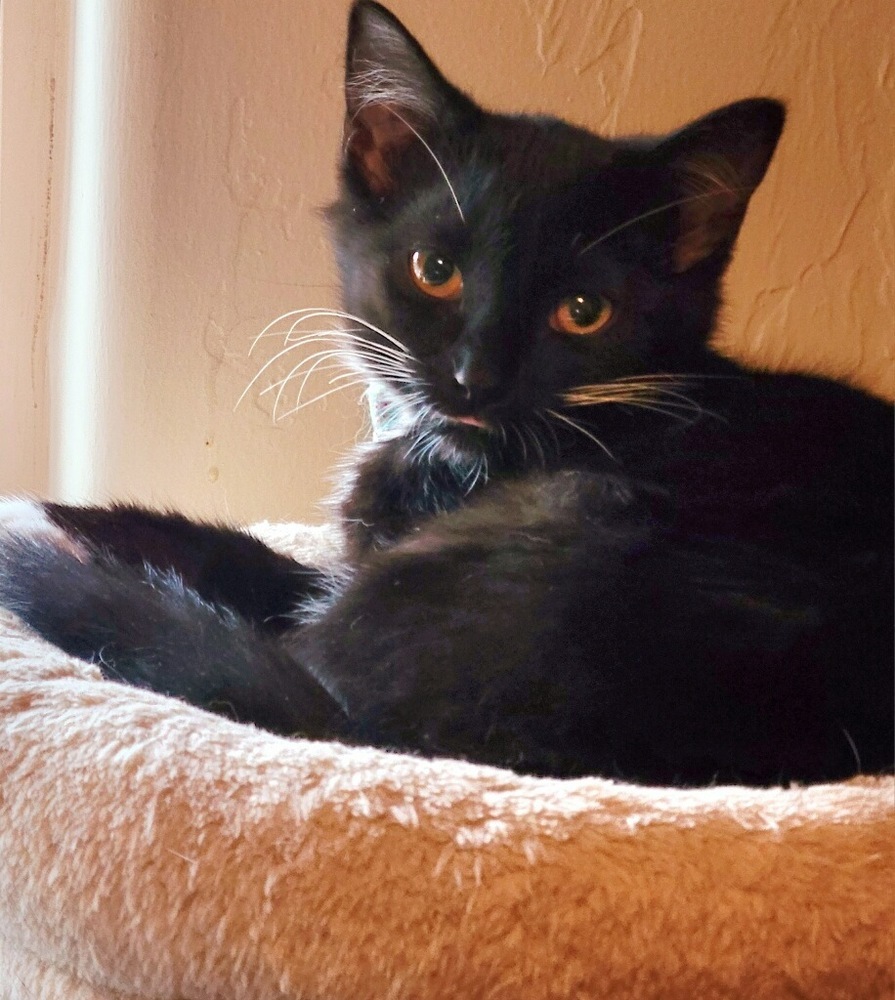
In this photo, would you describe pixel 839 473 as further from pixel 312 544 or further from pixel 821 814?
pixel 312 544

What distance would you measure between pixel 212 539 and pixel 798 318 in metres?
0.61

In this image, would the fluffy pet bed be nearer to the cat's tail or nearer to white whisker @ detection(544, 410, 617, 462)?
the cat's tail

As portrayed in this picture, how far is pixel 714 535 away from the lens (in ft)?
1.85

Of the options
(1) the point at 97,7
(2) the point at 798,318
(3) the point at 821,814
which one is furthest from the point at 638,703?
(1) the point at 97,7

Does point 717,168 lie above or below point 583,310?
above

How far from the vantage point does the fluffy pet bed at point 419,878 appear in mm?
399

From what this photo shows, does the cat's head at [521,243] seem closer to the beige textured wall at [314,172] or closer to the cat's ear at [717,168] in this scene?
the cat's ear at [717,168]

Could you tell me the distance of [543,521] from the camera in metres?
0.63

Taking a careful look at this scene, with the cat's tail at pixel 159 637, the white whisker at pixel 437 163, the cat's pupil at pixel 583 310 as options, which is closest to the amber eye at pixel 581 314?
the cat's pupil at pixel 583 310

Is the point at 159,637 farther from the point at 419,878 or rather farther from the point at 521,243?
the point at 521,243

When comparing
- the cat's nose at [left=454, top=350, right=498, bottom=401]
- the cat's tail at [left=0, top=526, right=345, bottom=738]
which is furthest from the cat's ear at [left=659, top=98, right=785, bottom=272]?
the cat's tail at [left=0, top=526, right=345, bottom=738]

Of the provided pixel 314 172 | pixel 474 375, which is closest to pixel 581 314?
pixel 474 375

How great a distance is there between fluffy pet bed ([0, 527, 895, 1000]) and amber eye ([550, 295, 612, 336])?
35 cm

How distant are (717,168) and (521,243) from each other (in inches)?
7.3
